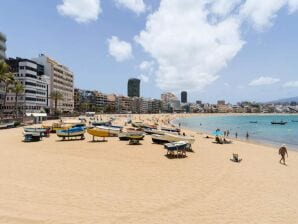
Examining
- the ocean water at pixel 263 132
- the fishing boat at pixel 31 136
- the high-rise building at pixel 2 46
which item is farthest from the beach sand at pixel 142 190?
the high-rise building at pixel 2 46

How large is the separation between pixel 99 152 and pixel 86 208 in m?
14.7

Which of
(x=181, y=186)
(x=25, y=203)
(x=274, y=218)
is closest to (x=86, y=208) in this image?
(x=25, y=203)

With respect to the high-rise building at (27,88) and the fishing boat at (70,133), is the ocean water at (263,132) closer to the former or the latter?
the fishing boat at (70,133)

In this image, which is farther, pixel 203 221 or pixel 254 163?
pixel 254 163

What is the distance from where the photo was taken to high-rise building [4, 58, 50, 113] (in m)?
90.8

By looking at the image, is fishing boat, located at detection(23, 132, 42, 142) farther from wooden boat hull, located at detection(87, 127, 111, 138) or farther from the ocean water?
the ocean water

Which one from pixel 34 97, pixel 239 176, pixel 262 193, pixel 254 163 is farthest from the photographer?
pixel 34 97

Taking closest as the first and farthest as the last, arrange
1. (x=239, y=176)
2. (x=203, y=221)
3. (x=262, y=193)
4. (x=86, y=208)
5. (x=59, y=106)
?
(x=203, y=221), (x=86, y=208), (x=262, y=193), (x=239, y=176), (x=59, y=106)

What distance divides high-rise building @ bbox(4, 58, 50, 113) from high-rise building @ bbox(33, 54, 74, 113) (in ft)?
34.5

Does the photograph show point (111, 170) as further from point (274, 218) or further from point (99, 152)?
point (274, 218)

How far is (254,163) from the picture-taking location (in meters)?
23.4

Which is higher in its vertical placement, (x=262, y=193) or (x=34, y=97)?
(x=34, y=97)

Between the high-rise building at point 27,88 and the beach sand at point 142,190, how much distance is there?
73630mm

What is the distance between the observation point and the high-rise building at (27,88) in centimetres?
9081
